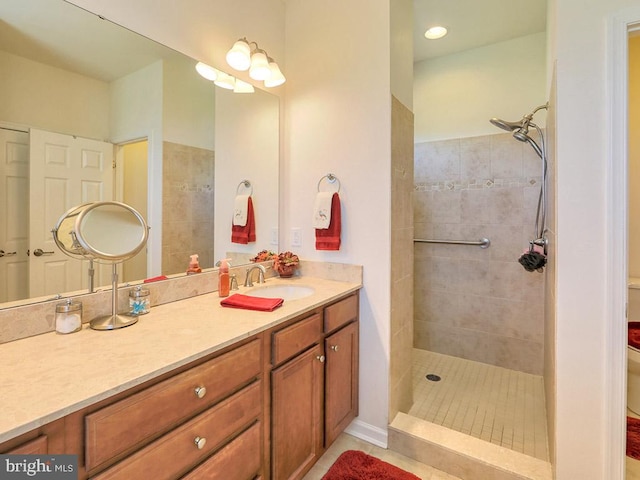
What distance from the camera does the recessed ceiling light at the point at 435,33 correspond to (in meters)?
2.48

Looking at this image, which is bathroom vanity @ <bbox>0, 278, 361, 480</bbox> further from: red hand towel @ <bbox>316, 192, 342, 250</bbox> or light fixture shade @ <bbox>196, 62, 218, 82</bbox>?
light fixture shade @ <bbox>196, 62, 218, 82</bbox>

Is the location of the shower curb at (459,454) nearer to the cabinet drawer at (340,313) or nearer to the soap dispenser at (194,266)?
the cabinet drawer at (340,313)

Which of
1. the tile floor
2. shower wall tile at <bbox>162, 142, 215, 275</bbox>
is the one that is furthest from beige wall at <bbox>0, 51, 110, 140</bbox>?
the tile floor

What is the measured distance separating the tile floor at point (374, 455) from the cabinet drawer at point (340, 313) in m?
0.70

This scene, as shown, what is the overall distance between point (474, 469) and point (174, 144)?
216 cm

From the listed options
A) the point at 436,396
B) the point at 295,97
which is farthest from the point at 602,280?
the point at 295,97

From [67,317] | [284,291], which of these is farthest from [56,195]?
[284,291]

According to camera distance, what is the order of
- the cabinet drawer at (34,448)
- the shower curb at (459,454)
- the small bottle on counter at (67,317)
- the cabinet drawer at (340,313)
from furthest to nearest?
the cabinet drawer at (340,313), the shower curb at (459,454), the small bottle on counter at (67,317), the cabinet drawer at (34,448)

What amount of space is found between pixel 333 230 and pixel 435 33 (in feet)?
6.11

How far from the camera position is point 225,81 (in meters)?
1.84

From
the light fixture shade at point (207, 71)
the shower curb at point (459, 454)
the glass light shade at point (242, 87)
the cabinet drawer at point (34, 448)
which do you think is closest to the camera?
the cabinet drawer at point (34, 448)

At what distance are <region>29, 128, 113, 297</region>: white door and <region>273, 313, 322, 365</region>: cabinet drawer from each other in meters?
0.75

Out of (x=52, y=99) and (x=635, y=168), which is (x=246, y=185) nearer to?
(x=52, y=99)

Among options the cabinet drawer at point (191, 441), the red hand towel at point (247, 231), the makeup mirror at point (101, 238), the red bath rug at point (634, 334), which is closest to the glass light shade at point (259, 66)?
the red hand towel at point (247, 231)
